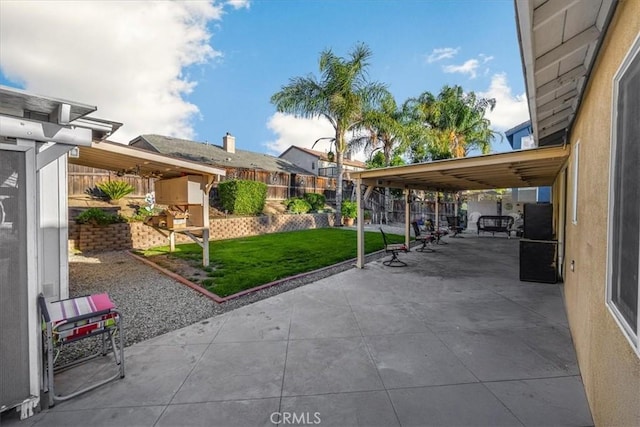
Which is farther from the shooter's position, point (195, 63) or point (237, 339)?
point (195, 63)

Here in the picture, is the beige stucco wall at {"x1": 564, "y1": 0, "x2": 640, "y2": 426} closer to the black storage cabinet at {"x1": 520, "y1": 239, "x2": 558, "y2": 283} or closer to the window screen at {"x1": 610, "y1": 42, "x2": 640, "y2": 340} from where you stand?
the window screen at {"x1": 610, "y1": 42, "x2": 640, "y2": 340}

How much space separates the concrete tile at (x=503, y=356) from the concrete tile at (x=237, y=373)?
1.98m

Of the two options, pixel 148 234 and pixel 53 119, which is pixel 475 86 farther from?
pixel 53 119

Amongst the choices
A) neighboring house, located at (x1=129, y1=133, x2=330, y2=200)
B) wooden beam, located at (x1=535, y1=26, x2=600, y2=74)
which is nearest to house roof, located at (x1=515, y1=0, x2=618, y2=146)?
wooden beam, located at (x1=535, y1=26, x2=600, y2=74)

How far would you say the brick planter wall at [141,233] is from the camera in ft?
30.7

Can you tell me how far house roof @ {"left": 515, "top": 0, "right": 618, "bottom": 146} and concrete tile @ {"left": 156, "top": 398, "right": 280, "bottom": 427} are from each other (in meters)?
3.40

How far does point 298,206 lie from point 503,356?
49.3ft

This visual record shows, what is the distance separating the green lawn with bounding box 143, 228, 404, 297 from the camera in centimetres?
598

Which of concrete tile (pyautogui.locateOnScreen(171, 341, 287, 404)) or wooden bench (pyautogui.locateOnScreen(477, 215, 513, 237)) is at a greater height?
wooden bench (pyautogui.locateOnScreen(477, 215, 513, 237))

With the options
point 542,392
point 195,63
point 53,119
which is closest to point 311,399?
point 542,392

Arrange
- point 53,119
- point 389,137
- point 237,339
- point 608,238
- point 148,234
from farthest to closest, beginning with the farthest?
1. point 389,137
2. point 148,234
3. point 237,339
4. point 53,119
5. point 608,238

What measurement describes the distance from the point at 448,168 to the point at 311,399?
16.7 ft

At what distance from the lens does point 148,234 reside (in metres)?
10.6

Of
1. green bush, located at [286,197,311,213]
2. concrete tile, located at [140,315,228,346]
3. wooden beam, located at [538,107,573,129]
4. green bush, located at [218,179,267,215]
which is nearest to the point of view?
concrete tile, located at [140,315,228,346]
